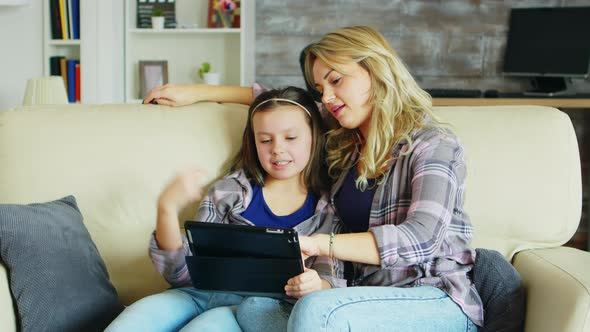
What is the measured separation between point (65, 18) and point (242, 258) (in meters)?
2.95

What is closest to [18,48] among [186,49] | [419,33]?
[186,49]

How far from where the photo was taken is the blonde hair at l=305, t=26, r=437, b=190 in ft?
5.44

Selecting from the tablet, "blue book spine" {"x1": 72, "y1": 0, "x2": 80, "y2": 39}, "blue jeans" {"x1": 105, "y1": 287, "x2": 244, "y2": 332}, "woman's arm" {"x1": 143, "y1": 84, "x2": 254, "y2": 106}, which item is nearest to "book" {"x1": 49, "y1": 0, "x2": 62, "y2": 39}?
"blue book spine" {"x1": 72, "y1": 0, "x2": 80, "y2": 39}

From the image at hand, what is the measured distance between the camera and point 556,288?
1.48 meters

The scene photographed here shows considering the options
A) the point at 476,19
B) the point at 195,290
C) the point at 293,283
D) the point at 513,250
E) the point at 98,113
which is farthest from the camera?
the point at 476,19

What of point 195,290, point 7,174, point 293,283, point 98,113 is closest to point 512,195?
point 293,283

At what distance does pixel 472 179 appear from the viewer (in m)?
1.81

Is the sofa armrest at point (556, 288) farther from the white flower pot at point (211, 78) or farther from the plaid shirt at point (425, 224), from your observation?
the white flower pot at point (211, 78)

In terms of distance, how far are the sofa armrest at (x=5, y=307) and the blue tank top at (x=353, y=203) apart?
0.79 m

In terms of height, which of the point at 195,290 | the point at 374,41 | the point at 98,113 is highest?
the point at 374,41

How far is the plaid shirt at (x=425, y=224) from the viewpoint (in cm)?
149

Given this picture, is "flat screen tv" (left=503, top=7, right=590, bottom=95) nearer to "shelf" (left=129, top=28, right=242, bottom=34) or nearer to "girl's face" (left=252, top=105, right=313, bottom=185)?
"shelf" (left=129, top=28, right=242, bottom=34)

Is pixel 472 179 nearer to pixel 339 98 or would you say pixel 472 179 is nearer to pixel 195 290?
pixel 339 98

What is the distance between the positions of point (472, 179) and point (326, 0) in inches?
98.5
